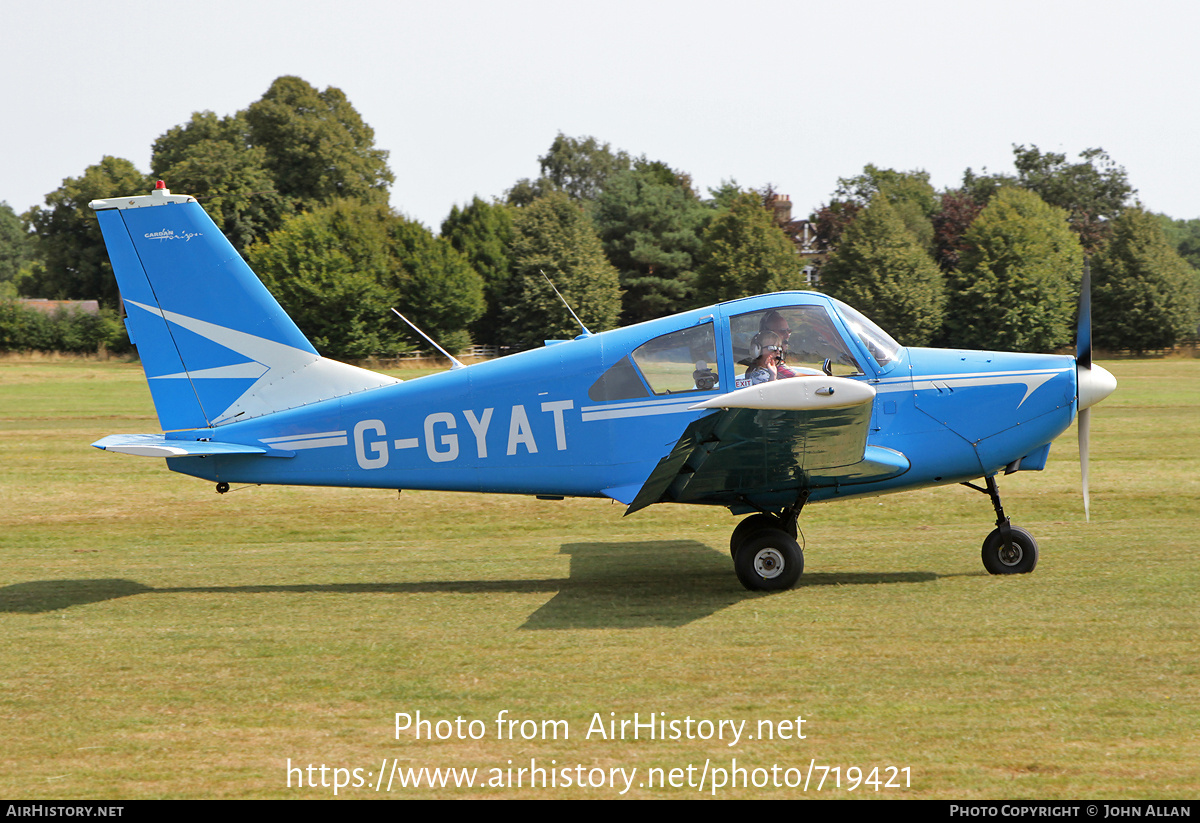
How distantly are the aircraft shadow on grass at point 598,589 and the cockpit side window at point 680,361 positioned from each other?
5.59 ft

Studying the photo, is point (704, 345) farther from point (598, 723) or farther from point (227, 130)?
point (227, 130)

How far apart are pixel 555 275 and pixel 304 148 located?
88.8 feet

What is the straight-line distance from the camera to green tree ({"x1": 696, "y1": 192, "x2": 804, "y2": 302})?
61000 millimetres

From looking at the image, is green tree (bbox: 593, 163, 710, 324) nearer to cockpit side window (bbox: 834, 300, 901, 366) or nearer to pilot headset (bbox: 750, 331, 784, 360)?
cockpit side window (bbox: 834, 300, 901, 366)

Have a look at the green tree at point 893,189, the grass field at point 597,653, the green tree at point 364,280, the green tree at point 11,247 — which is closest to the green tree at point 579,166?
the green tree at point 893,189

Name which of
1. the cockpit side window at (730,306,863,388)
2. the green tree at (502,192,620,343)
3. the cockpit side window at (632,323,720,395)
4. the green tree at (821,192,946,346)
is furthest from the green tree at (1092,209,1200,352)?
the cockpit side window at (632,323,720,395)

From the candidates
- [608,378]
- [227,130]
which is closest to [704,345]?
[608,378]

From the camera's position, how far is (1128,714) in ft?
16.7

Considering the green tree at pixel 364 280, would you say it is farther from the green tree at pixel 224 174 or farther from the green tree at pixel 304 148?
the green tree at pixel 304 148

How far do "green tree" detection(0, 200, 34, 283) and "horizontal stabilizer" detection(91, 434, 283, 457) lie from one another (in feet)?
432

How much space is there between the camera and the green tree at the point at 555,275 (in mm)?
60438
